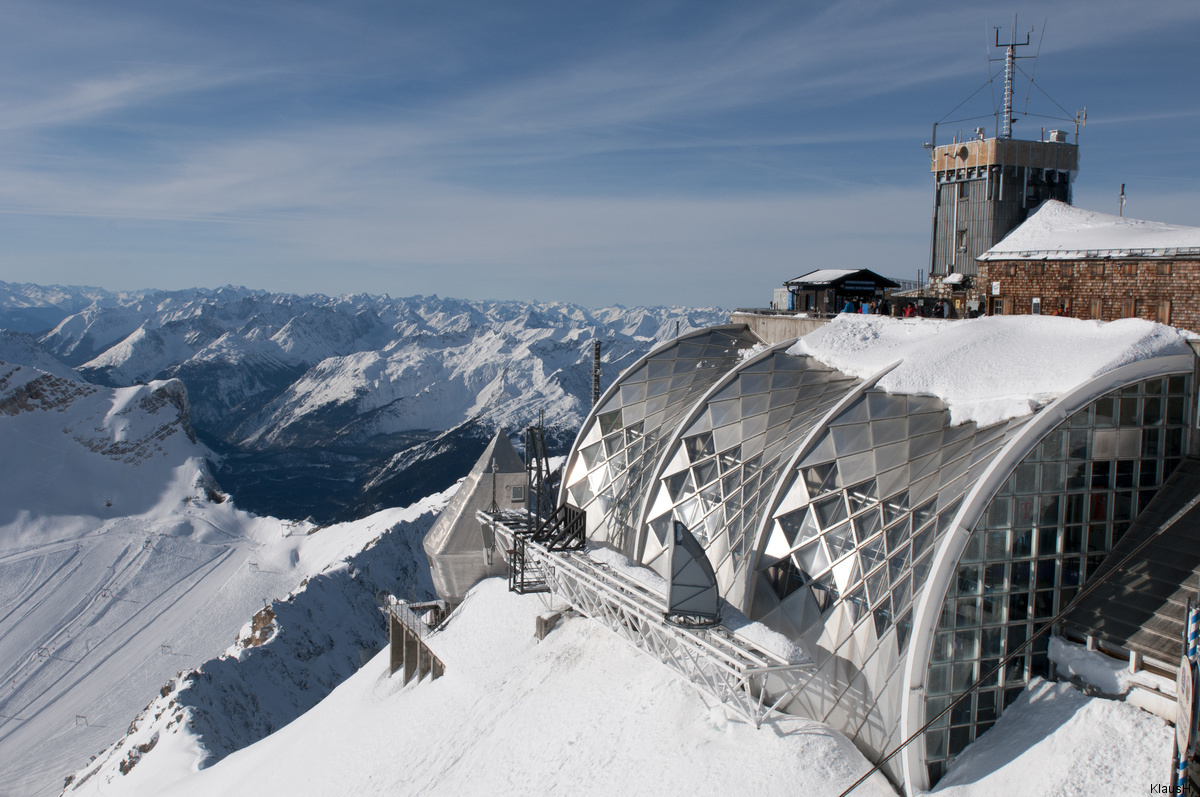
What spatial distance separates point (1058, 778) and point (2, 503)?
144 m

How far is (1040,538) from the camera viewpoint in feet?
54.8

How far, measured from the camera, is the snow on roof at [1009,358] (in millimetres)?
17594

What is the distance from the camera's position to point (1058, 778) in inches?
563

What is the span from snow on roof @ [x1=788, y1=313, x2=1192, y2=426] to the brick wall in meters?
4.71

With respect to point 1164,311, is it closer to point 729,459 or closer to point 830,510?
point 830,510

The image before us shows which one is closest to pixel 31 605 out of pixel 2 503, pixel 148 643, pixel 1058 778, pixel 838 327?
pixel 148 643

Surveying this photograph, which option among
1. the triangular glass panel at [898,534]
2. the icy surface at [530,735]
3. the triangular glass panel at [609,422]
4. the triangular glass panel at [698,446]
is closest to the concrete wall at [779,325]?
the triangular glass panel at [609,422]

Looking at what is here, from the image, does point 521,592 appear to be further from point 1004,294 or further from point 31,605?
point 31,605

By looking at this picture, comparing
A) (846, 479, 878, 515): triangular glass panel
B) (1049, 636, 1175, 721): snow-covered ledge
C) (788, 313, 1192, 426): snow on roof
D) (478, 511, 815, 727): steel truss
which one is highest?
(788, 313, 1192, 426): snow on roof

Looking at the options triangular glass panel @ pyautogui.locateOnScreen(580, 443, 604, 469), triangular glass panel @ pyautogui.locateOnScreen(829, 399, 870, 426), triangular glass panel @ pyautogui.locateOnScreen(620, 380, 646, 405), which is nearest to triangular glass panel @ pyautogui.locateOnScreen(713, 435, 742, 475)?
triangular glass panel @ pyautogui.locateOnScreen(829, 399, 870, 426)

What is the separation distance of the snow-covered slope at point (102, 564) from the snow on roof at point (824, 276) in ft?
216

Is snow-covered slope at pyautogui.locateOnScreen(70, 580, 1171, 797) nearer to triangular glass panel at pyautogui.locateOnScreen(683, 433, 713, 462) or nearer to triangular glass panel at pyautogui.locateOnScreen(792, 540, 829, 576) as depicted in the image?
triangular glass panel at pyautogui.locateOnScreen(792, 540, 829, 576)

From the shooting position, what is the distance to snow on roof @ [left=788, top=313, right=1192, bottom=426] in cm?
1759

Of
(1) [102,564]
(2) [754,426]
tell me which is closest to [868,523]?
(2) [754,426]
